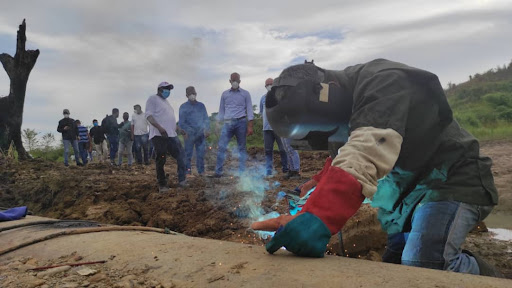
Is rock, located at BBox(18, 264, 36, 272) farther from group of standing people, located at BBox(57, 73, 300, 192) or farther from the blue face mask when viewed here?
the blue face mask

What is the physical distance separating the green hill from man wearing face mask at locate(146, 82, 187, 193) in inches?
304

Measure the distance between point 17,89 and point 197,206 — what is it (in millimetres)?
9935

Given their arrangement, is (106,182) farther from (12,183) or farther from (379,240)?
(379,240)

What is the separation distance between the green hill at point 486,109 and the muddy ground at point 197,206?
5379mm

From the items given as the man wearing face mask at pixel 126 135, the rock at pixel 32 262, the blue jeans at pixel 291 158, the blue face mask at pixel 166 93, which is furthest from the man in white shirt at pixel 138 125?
the rock at pixel 32 262

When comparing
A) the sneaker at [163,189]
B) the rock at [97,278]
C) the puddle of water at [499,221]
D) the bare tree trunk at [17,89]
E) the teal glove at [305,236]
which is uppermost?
the bare tree trunk at [17,89]

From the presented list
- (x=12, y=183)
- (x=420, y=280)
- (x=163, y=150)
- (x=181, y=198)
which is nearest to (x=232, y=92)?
(x=163, y=150)

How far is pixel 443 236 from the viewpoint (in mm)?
1928

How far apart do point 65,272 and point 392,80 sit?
1782mm

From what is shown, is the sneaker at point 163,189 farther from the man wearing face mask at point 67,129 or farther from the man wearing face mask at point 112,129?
the man wearing face mask at point 67,129

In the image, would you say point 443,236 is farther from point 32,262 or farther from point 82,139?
point 82,139

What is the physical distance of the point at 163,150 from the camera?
6.44 m

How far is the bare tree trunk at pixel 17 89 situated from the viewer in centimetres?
1238

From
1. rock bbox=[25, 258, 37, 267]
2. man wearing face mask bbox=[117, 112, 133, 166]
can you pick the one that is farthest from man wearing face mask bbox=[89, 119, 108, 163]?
rock bbox=[25, 258, 37, 267]
